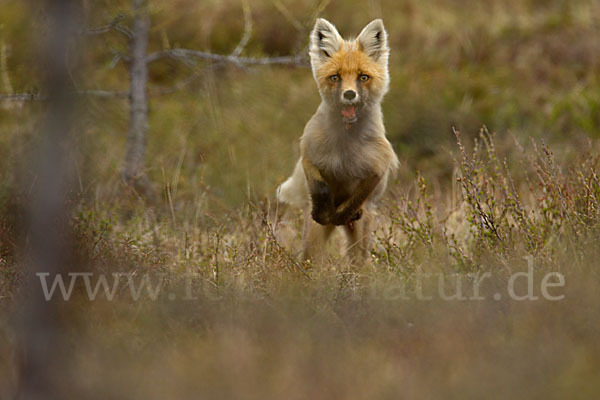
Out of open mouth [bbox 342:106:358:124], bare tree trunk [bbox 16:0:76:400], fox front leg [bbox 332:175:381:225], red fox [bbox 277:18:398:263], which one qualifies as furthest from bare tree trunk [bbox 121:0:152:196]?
bare tree trunk [bbox 16:0:76:400]

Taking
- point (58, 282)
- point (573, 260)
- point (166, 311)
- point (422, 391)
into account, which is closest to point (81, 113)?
point (58, 282)

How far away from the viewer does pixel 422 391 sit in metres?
2.59

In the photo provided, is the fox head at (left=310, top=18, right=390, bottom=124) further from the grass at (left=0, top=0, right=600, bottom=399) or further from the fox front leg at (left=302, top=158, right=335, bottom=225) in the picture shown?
the grass at (left=0, top=0, right=600, bottom=399)

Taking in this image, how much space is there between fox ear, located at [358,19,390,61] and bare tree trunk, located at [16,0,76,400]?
9.95 feet

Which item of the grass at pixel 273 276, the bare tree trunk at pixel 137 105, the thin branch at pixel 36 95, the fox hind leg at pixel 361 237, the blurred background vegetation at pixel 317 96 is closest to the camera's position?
the thin branch at pixel 36 95

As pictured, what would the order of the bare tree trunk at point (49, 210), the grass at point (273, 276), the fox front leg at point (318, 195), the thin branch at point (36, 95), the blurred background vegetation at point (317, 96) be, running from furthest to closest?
the blurred background vegetation at point (317, 96), the fox front leg at point (318, 195), the grass at point (273, 276), the thin branch at point (36, 95), the bare tree trunk at point (49, 210)

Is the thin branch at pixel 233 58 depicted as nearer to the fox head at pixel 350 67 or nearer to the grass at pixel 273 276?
the grass at pixel 273 276

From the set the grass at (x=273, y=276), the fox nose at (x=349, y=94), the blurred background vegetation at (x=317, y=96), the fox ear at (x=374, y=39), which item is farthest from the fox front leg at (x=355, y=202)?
the blurred background vegetation at (x=317, y=96)

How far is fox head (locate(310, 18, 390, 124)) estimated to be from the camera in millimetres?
4836

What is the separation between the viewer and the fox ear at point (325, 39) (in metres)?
5.02

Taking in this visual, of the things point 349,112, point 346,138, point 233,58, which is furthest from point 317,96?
point 349,112

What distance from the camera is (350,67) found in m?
4.83

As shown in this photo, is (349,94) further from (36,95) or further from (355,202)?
(36,95)

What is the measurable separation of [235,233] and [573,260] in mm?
2690
